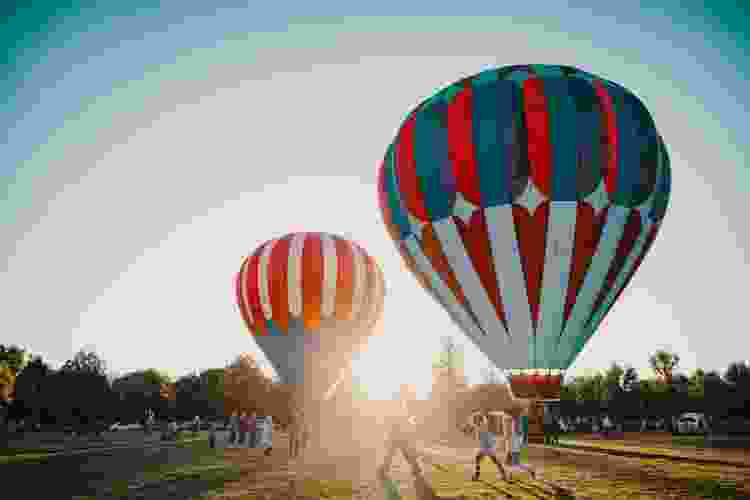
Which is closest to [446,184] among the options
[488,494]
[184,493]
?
[488,494]

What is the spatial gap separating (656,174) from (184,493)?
13978 mm

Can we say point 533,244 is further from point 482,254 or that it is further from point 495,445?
point 495,445

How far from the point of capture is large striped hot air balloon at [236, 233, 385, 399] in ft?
78.5

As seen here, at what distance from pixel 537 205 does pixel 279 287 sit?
1420cm

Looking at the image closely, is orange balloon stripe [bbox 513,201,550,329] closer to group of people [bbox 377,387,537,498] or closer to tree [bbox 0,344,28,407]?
group of people [bbox 377,387,537,498]

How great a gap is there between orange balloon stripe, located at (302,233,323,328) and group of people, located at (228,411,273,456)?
15.9 ft

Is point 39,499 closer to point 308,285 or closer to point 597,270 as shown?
point 597,270

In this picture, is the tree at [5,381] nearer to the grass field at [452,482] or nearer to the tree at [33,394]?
the tree at [33,394]

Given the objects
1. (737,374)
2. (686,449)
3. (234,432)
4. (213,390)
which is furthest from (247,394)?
(737,374)

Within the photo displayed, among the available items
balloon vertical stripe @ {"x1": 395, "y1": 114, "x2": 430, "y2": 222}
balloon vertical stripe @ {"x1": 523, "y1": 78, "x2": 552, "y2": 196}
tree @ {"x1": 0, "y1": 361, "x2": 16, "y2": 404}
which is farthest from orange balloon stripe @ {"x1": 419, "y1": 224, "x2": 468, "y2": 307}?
tree @ {"x1": 0, "y1": 361, "x2": 16, "y2": 404}

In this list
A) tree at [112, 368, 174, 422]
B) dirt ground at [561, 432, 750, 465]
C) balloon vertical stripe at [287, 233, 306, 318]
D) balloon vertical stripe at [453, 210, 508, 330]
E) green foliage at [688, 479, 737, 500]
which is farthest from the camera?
tree at [112, 368, 174, 422]

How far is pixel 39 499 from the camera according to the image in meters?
10.1

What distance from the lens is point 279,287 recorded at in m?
24.3

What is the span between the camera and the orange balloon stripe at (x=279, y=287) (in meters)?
24.1
